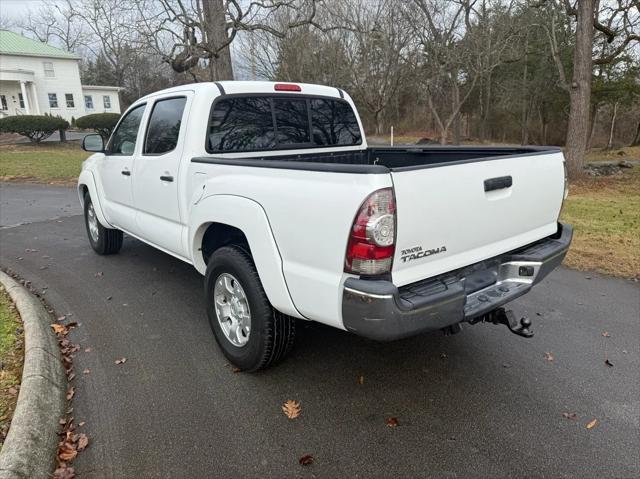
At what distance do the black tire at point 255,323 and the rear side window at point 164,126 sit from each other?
4.26ft

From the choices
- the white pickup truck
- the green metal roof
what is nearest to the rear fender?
the white pickup truck

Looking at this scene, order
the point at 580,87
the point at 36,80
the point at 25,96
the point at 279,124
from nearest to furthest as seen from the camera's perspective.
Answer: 1. the point at 279,124
2. the point at 580,87
3. the point at 25,96
4. the point at 36,80

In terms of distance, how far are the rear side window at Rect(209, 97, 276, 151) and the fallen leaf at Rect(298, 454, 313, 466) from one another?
239cm

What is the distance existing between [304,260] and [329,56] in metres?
26.2

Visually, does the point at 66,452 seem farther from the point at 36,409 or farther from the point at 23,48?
the point at 23,48

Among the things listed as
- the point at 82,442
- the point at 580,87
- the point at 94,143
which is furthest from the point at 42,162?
the point at 580,87

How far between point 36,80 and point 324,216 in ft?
152

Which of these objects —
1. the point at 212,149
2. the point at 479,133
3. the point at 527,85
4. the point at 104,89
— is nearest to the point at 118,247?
the point at 212,149

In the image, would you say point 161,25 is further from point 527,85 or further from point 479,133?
point 479,133

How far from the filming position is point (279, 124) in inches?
160

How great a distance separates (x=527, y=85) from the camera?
2628 centimetres

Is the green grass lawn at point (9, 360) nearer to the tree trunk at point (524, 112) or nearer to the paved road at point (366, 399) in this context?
the paved road at point (366, 399)

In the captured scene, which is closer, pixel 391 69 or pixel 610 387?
pixel 610 387

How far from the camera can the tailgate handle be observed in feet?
8.79
